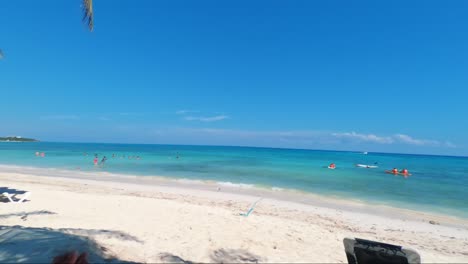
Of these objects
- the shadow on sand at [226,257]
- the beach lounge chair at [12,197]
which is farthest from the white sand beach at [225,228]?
the beach lounge chair at [12,197]

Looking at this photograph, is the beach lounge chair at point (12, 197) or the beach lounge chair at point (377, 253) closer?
the beach lounge chair at point (377, 253)

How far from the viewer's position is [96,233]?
602 cm

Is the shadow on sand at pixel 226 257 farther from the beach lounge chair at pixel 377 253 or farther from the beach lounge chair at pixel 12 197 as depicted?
the beach lounge chair at pixel 12 197

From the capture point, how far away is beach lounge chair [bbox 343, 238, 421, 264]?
14.2 ft

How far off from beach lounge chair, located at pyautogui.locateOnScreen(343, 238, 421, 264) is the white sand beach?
0.98 metres

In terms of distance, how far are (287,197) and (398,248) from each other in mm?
9474

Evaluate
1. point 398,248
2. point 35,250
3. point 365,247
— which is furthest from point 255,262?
point 35,250

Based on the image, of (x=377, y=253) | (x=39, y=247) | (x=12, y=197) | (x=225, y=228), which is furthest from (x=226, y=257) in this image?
(x=12, y=197)

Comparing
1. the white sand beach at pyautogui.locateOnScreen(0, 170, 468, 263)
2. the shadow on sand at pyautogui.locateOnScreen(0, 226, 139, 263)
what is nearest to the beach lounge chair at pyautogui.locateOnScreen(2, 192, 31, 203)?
the white sand beach at pyautogui.locateOnScreen(0, 170, 468, 263)

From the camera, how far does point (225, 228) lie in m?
7.28

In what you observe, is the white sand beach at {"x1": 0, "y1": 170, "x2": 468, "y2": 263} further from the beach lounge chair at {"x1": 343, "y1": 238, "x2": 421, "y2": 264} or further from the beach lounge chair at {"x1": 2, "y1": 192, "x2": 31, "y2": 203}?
the beach lounge chair at {"x1": 343, "y1": 238, "x2": 421, "y2": 264}

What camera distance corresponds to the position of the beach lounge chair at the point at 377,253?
432cm

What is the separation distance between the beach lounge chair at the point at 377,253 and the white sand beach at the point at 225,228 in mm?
982

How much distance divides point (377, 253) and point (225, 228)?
4.01 m
